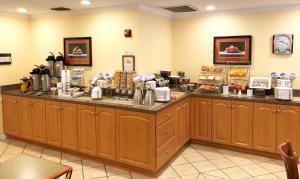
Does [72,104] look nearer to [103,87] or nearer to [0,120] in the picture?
[103,87]

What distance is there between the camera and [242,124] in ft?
13.6

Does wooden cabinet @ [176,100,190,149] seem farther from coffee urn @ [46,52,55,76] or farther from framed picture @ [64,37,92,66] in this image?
coffee urn @ [46,52,55,76]

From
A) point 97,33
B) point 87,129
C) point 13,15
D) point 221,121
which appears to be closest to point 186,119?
point 221,121

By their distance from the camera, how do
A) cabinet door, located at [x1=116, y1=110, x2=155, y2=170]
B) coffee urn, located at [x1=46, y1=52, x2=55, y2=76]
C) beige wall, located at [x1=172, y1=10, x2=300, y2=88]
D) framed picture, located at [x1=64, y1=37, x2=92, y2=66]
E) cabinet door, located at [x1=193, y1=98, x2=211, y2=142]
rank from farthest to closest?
coffee urn, located at [x1=46, y1=52, x2=55, y2=76], framed picture, located at [x1=64, y1=37, x2=92, y2=66], cabinet door, located at [x1=193, y1=98, x2=211, y2=142], beige wall, located at [x1=172, y1=10, x2=300, y2=88], cabinet door, located at [x1=116, y1=110, x2=155, y2=170]

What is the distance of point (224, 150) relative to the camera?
4.36 metres

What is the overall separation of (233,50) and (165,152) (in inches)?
82.5

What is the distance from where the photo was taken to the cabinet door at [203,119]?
4.40m

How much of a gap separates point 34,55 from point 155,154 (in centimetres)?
324

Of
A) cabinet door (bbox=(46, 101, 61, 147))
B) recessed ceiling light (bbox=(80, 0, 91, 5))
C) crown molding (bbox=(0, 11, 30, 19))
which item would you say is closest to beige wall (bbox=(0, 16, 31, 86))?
crown molding (bbox=(0, 11, 30, 19))

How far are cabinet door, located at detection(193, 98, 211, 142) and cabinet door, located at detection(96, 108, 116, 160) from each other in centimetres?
151

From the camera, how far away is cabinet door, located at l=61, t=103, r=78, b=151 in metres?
3.97

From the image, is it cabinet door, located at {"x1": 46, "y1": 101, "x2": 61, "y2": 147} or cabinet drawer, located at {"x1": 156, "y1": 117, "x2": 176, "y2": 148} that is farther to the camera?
cabinet door, located at {"x1": 46, "y1": 101, "x2": 61, "y2": 147}

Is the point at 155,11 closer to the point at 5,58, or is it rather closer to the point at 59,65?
the point at 59,65

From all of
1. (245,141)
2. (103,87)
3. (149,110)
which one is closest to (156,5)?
(103,87)
